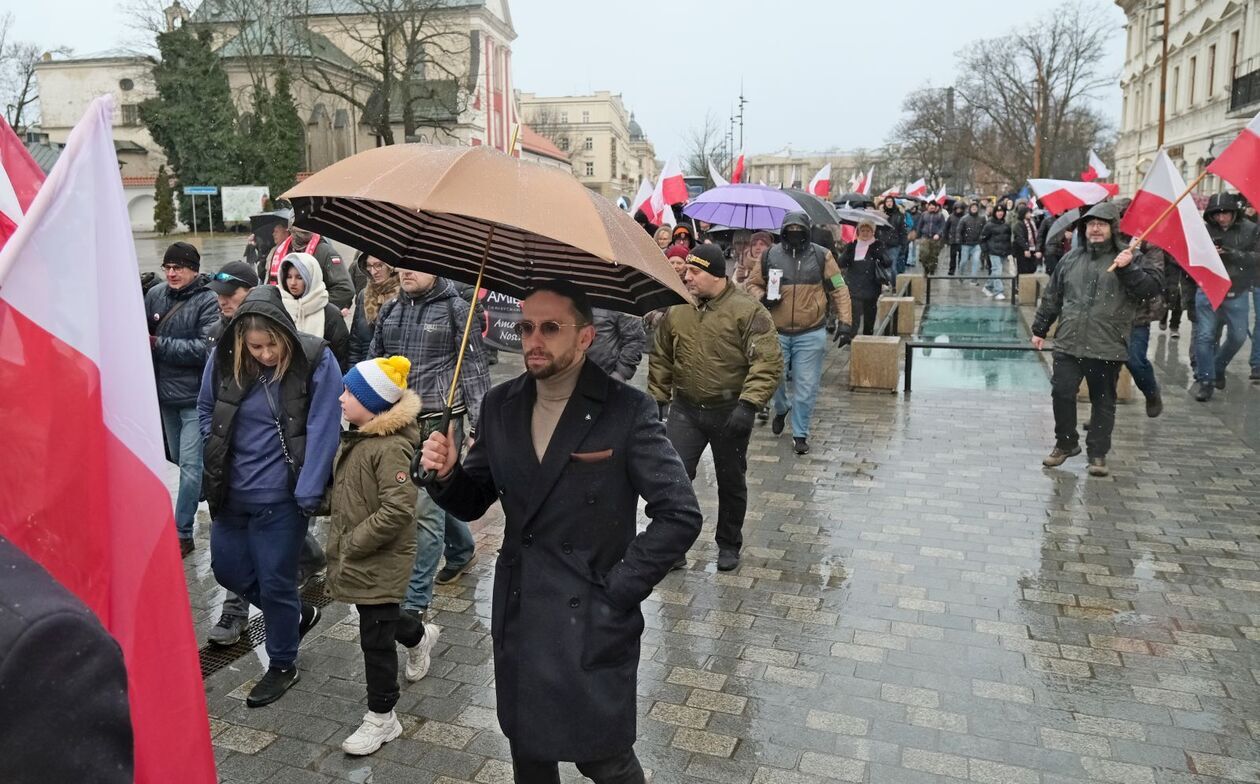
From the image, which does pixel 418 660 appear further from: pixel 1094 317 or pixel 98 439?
pixel 1094 317

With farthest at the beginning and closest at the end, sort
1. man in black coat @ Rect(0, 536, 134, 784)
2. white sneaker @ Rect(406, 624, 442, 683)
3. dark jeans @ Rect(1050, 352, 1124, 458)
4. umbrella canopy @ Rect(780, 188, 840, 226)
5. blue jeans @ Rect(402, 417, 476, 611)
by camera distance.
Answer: umbrella canopy @ Rect(780, 188, 840, 226), dark jeans @ Rect(1050, 352, 1124, 458), blue jeans @ Rect(402, 417, 476, 611), white sneaker @ Rect(406, 624, 442, 683), man in black coat @ Rect(0, 536, 134, 784)

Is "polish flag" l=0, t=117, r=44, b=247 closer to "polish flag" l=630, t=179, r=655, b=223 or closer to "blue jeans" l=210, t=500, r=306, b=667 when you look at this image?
"blue jeans" l=210, t=500, r=306, b=667

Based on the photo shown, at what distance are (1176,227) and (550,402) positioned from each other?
229 inches

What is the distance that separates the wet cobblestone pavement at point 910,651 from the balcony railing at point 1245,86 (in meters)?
34.8

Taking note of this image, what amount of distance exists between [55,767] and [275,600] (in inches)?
131

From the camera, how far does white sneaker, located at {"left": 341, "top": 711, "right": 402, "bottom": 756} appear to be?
12.8 feet

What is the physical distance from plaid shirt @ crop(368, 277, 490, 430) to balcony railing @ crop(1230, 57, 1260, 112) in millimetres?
39179

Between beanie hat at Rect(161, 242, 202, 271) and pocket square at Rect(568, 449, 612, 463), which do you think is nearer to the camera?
pocket square at Rect(568, 449, 612, 463)

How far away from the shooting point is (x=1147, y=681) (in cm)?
448

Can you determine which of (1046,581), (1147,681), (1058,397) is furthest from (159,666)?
(1058,397)

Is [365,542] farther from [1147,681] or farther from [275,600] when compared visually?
[1147,681]

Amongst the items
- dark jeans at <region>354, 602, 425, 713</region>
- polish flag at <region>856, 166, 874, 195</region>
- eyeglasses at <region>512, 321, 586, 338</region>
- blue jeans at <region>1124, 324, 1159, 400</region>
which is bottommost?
dark jeans at <region>354, 602, 425, 713</region>

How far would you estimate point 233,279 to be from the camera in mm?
5445

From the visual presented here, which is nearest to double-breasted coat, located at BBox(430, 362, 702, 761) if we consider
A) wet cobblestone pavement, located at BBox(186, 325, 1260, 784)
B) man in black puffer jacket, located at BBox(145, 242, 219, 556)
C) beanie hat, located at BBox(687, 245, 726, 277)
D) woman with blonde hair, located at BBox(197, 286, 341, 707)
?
wet cobblestone pavement, located at BBox(186, 325, 1260, 784)
